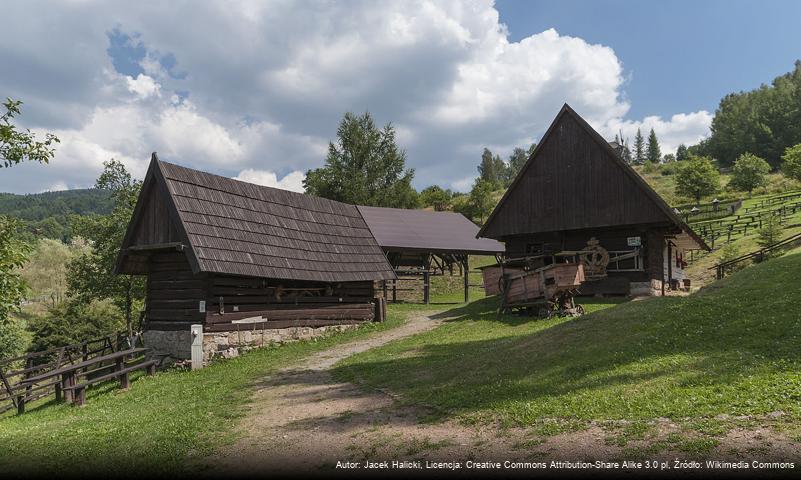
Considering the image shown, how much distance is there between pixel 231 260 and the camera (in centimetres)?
1661

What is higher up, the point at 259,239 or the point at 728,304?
the point at 259,239

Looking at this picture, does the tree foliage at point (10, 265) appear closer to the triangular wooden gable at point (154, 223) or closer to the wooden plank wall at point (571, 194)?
the triangular wooden gable at point (154, 223)

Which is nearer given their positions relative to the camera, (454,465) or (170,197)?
(454,465)

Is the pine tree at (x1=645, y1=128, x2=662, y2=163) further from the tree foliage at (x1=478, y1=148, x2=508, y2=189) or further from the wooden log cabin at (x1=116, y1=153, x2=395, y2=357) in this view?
the wooden log cabin at (x1=116, y1=153, x2=395, y2=357)

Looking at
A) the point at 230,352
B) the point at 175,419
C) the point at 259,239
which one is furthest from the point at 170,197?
the point at 175,419

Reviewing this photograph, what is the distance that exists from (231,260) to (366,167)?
147ft

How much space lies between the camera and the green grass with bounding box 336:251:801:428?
22.6 ft

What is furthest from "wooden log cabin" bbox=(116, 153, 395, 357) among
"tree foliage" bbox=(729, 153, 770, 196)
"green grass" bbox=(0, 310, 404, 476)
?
"tree foliage" bbox=(729, 153, 770, 196)

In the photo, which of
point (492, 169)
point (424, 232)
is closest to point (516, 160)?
point (492, 169)

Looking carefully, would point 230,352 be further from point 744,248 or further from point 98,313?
point 744,248

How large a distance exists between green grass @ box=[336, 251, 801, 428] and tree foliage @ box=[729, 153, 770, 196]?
61686 mm

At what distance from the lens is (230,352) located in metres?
16.6

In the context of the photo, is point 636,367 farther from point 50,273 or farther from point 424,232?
point 50,273

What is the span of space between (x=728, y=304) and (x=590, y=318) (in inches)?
120
